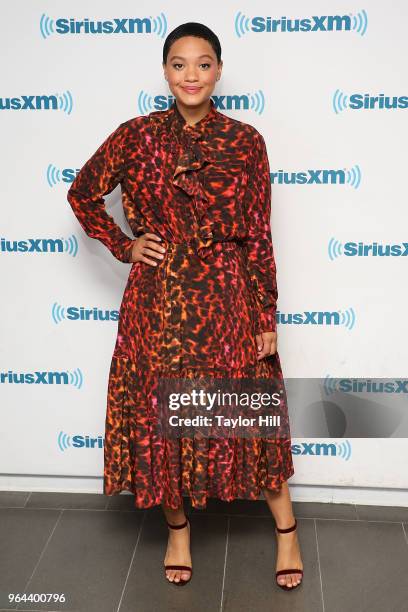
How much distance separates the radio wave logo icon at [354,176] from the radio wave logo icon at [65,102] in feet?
3.04

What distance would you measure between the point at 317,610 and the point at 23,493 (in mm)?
1251

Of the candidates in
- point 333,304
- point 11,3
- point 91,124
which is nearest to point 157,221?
point 91,124

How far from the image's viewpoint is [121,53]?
247 centimetres

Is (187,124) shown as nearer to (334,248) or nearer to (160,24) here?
(160,24)

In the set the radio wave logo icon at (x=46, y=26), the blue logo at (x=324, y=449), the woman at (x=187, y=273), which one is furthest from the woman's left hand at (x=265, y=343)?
the radio wave logo icon at (x=46, y=26)

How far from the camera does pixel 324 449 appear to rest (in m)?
2.80

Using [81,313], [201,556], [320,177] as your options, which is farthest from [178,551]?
[320,177]

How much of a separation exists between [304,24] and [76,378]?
4.70ft

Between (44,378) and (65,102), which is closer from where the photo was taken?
(65,102)

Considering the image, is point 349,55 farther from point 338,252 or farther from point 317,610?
point 317,610

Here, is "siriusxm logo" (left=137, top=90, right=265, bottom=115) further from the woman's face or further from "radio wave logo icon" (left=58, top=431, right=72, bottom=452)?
"radio wave logo icon" (left=58, top=431, right=72, bottom=452)

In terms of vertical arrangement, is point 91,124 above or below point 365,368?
above

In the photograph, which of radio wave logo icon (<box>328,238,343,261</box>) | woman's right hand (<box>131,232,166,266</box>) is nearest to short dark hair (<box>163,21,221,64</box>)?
woman's right hand (<box>131,232,166,266</box>)

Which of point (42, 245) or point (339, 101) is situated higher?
point (339, 101)
